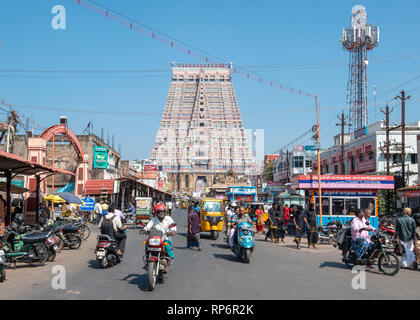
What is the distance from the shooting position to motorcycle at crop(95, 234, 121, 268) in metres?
10.4

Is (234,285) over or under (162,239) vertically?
under

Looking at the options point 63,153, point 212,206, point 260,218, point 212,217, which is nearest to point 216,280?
point 212,217

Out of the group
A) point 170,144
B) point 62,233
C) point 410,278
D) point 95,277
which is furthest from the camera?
point 170,144

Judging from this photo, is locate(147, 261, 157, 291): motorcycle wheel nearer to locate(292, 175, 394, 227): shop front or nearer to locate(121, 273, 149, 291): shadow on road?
locate(121, 273, 149, 291): shadow on road

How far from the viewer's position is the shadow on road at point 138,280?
817 centimetres

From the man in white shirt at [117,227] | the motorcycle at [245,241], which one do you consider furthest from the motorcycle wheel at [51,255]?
the motorcycle at [245,241]

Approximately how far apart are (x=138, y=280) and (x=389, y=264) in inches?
239

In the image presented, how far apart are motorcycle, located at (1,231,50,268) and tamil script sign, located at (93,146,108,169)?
32447mm

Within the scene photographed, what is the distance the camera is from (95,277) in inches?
362

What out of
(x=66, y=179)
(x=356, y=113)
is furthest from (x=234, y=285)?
(x=356, y=113)

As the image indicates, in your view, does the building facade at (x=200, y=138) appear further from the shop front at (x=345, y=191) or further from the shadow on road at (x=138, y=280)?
A: the shadow on road at (x=138, y=280)

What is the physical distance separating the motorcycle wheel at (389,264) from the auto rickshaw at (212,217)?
9.39m

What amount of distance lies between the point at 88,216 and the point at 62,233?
16345mm

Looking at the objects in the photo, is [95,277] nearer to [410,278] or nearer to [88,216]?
[410,278]
